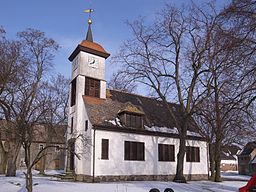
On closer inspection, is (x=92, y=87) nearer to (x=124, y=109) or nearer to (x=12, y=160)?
(x=124, y=109)

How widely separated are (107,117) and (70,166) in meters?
5.91

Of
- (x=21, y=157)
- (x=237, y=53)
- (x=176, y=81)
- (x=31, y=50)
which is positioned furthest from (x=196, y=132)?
(x=21, y=157)

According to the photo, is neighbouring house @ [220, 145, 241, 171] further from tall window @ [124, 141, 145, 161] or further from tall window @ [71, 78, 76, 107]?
tall window @ [71, 78, 76, 107]

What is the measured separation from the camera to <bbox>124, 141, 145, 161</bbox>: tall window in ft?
87.9

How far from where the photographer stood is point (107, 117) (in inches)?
1054

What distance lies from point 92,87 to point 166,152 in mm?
9666

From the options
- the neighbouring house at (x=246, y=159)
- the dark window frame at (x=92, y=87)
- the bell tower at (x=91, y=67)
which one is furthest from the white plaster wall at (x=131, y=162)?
the neighbouring house at (x=246, y=159)

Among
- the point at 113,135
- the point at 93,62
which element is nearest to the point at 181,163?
the point at 113,135

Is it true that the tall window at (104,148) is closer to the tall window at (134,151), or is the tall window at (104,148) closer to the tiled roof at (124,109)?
the tiled roof at (124,109)

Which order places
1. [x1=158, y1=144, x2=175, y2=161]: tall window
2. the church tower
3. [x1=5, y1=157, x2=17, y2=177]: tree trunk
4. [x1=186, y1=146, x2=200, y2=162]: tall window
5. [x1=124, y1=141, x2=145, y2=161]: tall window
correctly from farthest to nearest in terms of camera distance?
[x1=186, y1=146, x2=200, y2=162]: tall window < [x1=158, y1=144, x2=175, y2=161]: tall window < [x1=5, y1=157, x2=17, y2=177]: tree trunk < the church tower < [x1=124, y1=141, x2=145, y2=161]: tall window

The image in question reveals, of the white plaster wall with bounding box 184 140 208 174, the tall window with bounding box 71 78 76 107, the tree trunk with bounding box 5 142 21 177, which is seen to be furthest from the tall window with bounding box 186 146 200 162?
the tree trunk with bounding box 5 142 21 177

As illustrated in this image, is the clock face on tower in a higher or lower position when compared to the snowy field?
higher

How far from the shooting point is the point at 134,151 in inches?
1075

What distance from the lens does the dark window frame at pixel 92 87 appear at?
2859 centimetres
